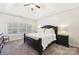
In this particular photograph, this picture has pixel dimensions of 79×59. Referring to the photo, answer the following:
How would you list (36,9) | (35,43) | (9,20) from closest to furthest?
(9,20) < (36,9) < (35,43)

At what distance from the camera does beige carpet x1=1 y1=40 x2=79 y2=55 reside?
1168mm

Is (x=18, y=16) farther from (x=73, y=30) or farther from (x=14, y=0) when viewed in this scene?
(x=73, y=30)

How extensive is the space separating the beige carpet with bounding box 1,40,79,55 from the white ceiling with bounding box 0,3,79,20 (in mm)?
481

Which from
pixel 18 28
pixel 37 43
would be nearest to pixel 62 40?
pixel 37 43

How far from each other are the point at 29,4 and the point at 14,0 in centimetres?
25

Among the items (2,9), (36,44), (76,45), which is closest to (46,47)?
(36,44)

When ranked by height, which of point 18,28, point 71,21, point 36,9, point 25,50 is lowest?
point 25,50

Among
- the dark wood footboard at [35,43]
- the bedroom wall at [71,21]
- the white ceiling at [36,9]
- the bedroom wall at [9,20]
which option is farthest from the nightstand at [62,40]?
Result: the bedroom wall at [9,20]

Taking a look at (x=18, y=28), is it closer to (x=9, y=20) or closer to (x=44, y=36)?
(x=9, y=20)

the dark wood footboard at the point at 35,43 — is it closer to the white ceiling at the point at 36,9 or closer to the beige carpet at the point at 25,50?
the beige carpet at the point at 25,50

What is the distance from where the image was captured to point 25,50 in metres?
1.22

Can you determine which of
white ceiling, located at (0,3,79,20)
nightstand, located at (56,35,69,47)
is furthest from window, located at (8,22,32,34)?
nightstand, located at (56,35,69,47)

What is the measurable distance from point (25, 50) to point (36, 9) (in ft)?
2.40
